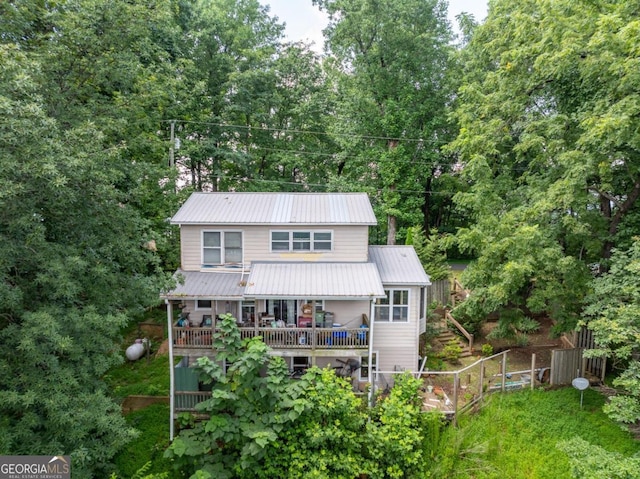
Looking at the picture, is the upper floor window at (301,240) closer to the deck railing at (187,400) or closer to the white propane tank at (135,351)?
the deck railing at (187,400)

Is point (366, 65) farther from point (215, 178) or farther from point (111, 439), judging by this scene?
point (111, 439)

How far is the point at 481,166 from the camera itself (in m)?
13.8

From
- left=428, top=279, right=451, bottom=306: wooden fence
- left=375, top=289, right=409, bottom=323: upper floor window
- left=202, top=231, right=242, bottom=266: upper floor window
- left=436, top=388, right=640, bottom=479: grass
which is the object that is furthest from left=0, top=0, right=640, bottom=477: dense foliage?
left=375, top=289, right=409, bottom=323: upper floor window

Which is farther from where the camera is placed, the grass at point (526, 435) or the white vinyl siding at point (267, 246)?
the white vinyl siding at point (267, 246)

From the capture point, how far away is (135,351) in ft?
52.0

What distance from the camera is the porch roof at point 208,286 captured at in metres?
12.0

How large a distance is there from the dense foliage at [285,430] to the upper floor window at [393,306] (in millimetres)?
3479

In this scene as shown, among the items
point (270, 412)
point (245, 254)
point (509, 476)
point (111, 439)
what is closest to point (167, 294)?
point (245, 254)

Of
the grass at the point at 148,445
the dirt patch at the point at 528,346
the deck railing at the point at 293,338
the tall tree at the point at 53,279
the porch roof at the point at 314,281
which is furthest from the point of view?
the dirt patch at the point at 528,346

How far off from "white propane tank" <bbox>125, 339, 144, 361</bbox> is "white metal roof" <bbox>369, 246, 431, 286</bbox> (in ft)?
35.0

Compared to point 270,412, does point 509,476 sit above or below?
below

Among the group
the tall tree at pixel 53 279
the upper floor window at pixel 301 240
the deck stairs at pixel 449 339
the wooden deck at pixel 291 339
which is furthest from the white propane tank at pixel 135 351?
the deck stairs at pixel 449 339

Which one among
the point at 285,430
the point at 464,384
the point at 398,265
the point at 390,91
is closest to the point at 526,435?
the point at 464,384

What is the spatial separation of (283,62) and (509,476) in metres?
23.0
